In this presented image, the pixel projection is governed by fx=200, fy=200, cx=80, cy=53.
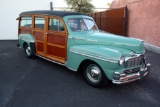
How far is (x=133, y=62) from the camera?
452cm

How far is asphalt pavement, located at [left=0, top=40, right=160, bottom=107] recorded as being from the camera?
161 inches

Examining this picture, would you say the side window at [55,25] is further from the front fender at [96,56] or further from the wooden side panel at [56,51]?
the front fender at [96,56]

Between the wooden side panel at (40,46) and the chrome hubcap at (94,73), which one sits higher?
the wooden side panel at (40,46)

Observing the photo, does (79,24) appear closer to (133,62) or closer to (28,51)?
(133,62)

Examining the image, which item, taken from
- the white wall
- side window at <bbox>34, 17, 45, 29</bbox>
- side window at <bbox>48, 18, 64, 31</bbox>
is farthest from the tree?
side window at <bbox>48, 18, 64, 31</bbox>

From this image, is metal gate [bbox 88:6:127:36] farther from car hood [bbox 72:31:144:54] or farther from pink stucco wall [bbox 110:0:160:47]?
car hood [bbox 72:31:144:54]

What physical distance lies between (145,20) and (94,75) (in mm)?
6213

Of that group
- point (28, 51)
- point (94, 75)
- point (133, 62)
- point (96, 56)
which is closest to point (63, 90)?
point (94, 75)

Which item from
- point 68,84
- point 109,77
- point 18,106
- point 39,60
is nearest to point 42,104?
point 18,106

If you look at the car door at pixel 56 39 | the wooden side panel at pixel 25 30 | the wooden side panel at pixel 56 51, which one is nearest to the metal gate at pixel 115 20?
the wooden side panel at pixel 25 30

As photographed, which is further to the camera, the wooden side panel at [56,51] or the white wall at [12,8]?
the white wall at [12,8]

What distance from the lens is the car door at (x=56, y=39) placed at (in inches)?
225

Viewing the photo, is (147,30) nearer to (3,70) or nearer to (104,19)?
(104,19)

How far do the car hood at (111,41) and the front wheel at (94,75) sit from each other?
60 cm
